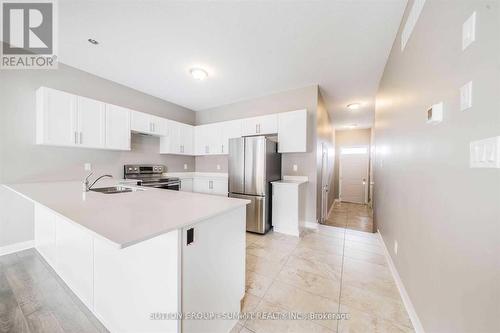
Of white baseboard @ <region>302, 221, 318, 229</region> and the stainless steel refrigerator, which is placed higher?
the stainless steel refrigerator

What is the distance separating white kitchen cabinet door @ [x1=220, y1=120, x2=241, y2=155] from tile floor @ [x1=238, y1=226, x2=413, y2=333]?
2225 millimetres

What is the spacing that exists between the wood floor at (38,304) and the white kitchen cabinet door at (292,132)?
10.4ft

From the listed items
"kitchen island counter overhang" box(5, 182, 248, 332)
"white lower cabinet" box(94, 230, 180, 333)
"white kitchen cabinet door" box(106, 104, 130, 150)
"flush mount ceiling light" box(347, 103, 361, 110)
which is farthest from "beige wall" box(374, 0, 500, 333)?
"white kitchen cabinet door" box(106, 104, 130, 150)

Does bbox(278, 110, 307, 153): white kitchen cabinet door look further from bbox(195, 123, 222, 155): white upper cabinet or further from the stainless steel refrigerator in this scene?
bbox(195, 123, 222, 155): white upper cabinet

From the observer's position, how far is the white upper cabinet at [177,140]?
4012mm

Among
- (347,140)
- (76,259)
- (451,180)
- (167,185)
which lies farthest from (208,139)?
(347,140)

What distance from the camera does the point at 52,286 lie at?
5.76ft

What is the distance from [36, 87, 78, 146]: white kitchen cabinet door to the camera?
7.84ft

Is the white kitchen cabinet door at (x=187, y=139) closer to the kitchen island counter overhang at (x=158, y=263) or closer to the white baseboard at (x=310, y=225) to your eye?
the kitchen island counter overhang at (x=158, y=263)

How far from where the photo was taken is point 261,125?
3611 millimetres

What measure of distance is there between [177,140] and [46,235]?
265 cm

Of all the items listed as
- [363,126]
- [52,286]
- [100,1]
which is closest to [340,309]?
[52,286]

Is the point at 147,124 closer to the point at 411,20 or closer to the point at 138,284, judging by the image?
the point at 138,284

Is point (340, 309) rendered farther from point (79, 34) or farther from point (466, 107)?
point (79, 34)
